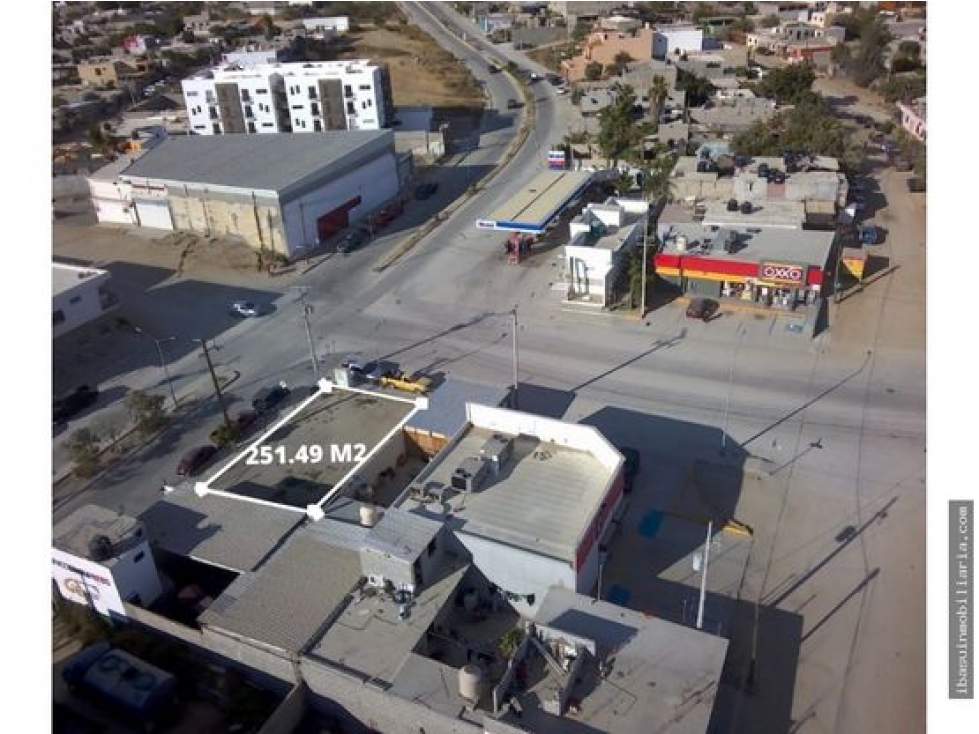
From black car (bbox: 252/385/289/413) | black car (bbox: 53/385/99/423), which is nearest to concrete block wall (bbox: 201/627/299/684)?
black car (bbox: 252/385/289/413)

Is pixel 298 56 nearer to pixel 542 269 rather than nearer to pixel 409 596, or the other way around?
pixel 542 269

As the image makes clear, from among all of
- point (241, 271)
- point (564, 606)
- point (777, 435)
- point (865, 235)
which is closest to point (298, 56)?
point (241, 271)

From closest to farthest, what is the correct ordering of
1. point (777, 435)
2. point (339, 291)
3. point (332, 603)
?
point (332, 603), point (777, 435), point (339, 291)

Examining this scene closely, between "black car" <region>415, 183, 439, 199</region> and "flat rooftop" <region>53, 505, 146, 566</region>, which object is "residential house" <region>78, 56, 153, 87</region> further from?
"flat rooftop" <region>53, 505, 146, 566</region>

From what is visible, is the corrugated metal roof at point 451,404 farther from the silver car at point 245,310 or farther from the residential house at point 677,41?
the residential house at point 677,41

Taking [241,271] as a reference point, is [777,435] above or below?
below

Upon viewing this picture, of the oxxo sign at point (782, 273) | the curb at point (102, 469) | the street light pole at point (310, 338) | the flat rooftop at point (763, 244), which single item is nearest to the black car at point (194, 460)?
the curb at point (102, 469)

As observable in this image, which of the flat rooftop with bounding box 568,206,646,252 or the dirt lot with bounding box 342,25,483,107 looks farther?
the dirt lot with bounding box 342,25,483,107
